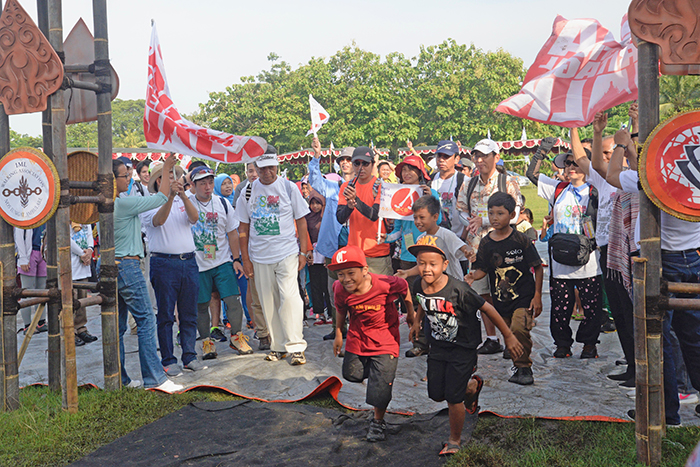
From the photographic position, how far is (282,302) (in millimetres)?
6617

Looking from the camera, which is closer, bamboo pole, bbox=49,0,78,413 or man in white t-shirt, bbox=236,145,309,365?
bamboo pole, bbox=49,0,78,413

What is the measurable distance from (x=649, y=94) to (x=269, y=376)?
4250 millimetres

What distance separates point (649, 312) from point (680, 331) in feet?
1.69

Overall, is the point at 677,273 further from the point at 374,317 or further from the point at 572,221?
the point at 572,221

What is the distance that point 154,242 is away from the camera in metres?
6.33

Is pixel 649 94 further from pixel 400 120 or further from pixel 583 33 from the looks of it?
pixel 400 120

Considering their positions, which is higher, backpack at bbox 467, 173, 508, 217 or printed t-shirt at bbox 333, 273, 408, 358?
backpack at bbox 467, 173, 508, 217

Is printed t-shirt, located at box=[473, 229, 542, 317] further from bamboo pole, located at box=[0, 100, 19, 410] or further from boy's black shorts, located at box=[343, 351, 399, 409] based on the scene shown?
bamboo pole, located at box=[0, 100, 19, 410]

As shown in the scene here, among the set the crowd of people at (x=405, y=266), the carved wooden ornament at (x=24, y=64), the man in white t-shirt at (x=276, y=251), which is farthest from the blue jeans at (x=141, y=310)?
the carved wooden ornament at (x=24, y=64)

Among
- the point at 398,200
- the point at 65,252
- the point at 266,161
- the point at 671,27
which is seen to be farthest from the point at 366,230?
the point at 671,27

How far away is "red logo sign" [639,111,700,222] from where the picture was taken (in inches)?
138

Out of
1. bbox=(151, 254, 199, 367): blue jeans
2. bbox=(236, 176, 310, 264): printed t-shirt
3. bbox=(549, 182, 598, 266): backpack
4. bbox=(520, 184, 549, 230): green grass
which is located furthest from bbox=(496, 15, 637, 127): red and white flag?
bbox=(520, 184, 549, 230): green grass

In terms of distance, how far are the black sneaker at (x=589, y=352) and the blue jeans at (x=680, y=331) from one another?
2021 millimetres

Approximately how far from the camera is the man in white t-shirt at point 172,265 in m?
6.28
